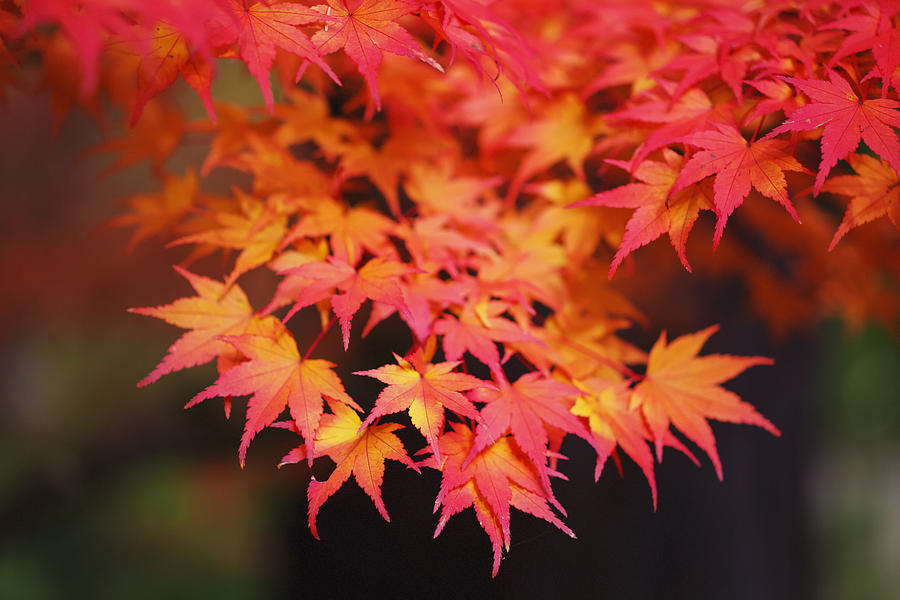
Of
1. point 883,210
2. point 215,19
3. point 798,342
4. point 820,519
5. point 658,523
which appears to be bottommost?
point 820,519

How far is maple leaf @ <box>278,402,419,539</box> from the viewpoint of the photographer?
67 centimetres

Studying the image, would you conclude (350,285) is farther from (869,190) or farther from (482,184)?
(869,190)

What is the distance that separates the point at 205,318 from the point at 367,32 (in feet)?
1.42

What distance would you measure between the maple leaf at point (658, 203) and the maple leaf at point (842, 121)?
0.11 meters

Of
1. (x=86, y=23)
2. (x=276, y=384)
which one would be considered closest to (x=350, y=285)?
(x=276, y=384)

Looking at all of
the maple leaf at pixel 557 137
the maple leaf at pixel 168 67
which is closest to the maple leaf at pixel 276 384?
the maple leaf at pixel 168 67

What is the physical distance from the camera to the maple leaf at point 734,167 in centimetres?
66

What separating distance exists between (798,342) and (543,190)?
1666 mm

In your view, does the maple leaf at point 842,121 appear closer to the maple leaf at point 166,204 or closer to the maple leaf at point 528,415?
the maple leaf at point 528,415

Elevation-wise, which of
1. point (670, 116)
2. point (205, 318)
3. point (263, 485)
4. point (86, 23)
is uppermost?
point (670, 116)

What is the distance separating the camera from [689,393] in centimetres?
85

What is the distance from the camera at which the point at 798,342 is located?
86.1 inches

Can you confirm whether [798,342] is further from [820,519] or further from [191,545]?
[191,545]

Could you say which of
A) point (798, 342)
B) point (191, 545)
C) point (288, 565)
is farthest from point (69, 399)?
point (798, 342)
